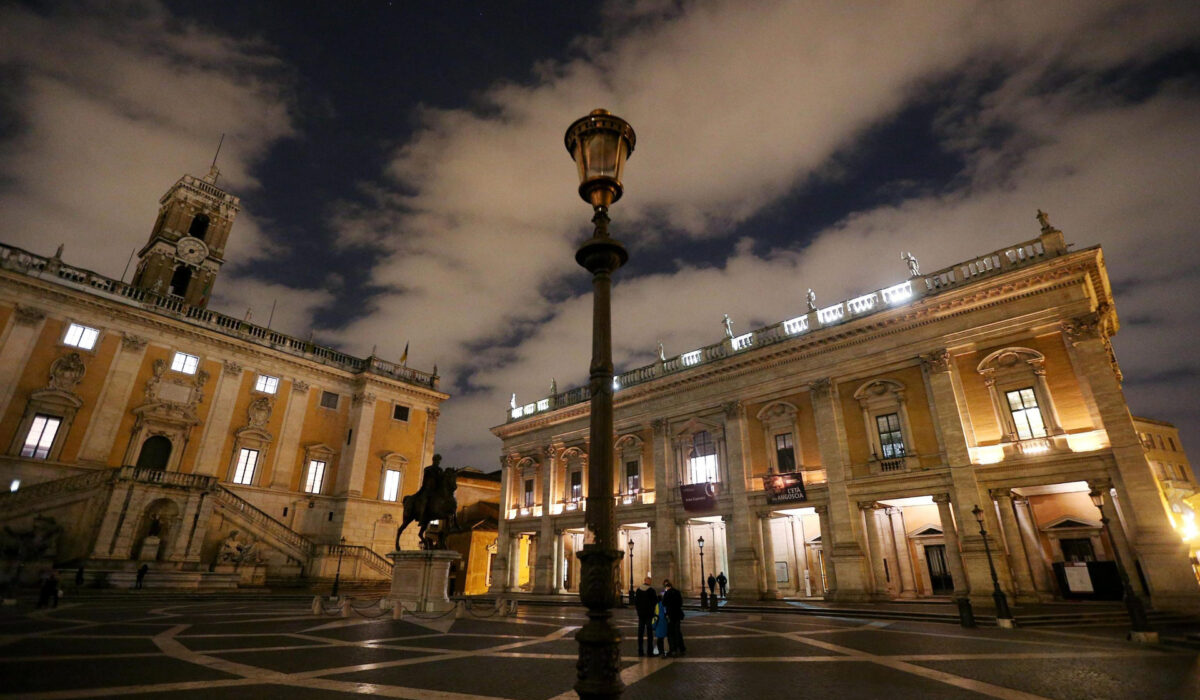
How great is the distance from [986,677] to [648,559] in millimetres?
25257

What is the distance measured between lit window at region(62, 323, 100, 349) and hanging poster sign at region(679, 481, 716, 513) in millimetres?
31384

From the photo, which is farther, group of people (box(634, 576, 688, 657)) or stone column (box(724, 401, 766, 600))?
stone column (box(724, 401, 766, 600))

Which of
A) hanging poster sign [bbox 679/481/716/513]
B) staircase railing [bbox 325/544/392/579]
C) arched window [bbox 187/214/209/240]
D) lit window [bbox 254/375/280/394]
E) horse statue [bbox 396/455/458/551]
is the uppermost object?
arched window [bbox 187/214/209/240]

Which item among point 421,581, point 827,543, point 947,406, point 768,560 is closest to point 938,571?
point 827,543

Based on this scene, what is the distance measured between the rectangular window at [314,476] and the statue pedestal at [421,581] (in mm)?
19637

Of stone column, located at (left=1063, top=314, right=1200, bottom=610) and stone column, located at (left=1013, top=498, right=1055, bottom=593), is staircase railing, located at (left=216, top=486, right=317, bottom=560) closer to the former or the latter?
stone column, located at (left=1013, top=498, right=1055, bottom=593)

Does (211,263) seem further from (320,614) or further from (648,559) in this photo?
(648,559)

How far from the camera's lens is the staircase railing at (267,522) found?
88.3 ft

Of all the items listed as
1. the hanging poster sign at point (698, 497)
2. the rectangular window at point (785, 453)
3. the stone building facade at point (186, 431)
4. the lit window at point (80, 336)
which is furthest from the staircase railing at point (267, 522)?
the rectangular window at point (785, 453)

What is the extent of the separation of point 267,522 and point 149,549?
17.3 feet

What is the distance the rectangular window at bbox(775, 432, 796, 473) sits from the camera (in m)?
25.0

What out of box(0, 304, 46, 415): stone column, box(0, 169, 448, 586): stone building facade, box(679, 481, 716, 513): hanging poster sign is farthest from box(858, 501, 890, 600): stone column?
box(0, 304, 46, 415): stone column

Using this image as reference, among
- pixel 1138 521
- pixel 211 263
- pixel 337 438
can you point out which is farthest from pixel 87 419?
pixel 1138 521

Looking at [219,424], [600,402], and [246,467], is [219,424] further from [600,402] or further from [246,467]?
[600,402]
